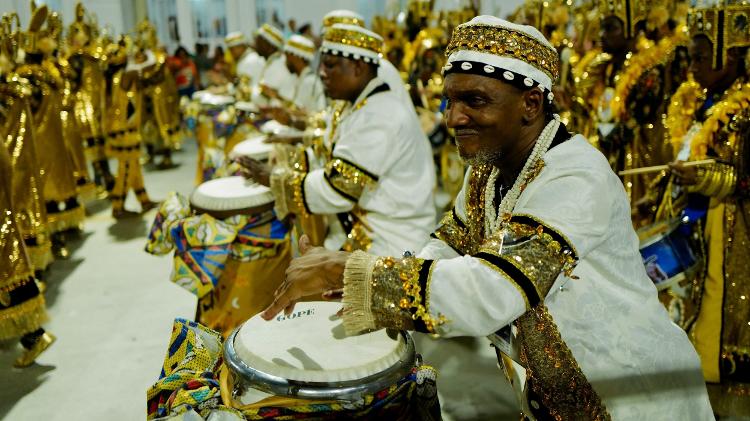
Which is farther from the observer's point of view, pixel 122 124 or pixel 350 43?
pixel 122 124

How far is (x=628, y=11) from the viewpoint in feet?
12.7

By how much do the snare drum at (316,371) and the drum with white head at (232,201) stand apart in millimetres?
1350

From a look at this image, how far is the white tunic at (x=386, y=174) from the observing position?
2.59m

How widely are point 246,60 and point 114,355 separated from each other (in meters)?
4.82

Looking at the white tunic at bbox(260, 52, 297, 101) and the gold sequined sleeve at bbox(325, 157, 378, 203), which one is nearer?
the gold sequined sleeve at bbox(325, 157, 378, 203)

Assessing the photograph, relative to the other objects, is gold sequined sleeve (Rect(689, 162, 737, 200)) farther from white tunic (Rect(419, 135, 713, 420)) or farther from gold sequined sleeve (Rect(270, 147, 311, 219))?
gold sequined sleeve (Rect(270, 147, 311, 219))

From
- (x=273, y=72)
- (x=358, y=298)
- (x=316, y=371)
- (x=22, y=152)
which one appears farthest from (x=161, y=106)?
(x=358, y=298)

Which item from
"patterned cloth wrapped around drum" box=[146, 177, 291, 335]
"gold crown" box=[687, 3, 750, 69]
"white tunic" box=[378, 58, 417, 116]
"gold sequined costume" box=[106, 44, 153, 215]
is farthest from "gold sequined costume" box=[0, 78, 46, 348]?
"gold crown" box=[687, 3, 750, 69]

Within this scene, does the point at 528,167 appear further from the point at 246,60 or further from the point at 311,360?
the point at 246,60

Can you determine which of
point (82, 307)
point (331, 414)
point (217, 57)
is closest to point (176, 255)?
point (82, 307)

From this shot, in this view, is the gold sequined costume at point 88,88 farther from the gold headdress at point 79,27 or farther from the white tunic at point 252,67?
the white tunic at point 252,67

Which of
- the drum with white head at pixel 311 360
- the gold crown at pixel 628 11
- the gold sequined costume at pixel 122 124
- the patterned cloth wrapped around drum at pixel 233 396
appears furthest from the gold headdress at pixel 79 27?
the drum with white head at pixel 311 360

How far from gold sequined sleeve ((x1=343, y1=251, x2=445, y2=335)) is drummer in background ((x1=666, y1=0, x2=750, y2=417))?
5.57ft

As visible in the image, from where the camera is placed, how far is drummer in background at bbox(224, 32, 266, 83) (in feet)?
23.5
